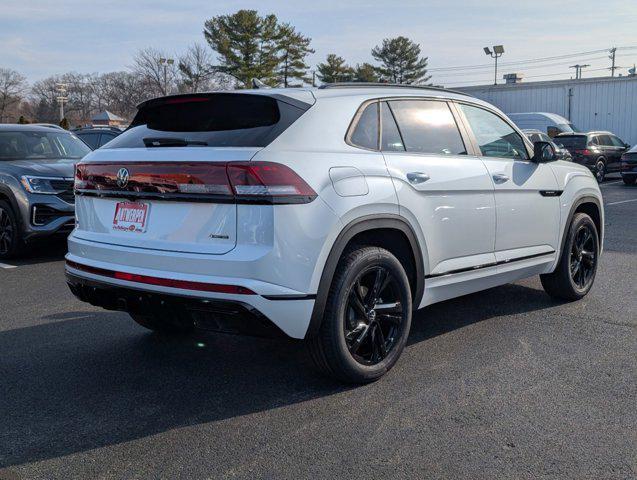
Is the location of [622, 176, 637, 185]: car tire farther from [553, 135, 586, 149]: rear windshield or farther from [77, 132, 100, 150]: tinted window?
[77, 132, 100, 150]: tinted window

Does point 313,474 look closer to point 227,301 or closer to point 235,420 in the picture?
point 235,420

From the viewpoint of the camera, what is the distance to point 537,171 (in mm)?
5434

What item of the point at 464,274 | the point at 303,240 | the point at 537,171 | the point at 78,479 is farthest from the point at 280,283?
the point at 537,171

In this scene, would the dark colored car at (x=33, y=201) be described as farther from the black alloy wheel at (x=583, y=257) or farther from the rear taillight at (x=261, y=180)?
the black alloy wheel at (x=583, y=257)

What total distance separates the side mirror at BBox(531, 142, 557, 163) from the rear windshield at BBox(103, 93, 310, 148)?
7.75 feet

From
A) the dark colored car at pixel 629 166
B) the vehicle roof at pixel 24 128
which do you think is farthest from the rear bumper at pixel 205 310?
the dark colored car at pixel 629 166

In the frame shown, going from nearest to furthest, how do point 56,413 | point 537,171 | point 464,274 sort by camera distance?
point 56,413, point 464,274, point 537,171

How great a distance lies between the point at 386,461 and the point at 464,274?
187 centimetres

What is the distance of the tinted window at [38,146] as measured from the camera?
9156 mm

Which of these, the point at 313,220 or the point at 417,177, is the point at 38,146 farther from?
the point at 313,220

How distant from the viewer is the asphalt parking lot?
3.08 m

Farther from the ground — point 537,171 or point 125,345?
point 537,171

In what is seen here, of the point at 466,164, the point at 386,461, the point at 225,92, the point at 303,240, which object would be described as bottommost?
the point at 386,461

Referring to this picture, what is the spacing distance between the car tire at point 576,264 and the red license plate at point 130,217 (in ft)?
11.9
